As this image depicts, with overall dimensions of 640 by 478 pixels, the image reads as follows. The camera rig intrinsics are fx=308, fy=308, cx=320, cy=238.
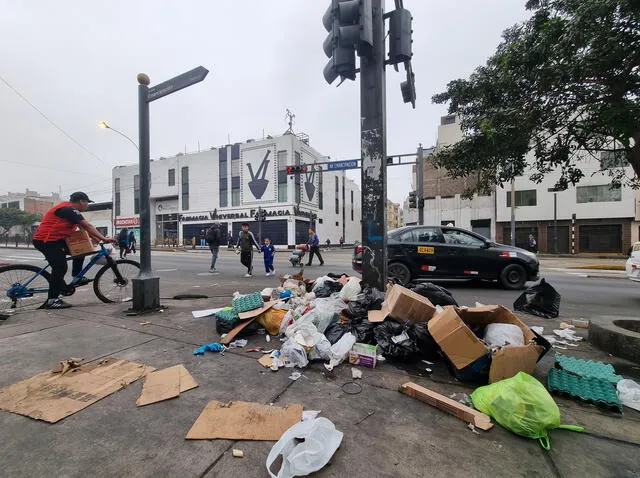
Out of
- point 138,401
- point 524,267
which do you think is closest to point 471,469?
point 138,401

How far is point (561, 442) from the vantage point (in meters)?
1.95

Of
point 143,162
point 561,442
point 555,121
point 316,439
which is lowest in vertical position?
point 561,442

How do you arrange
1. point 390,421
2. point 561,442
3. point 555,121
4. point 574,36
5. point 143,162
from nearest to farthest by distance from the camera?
point 561,442
point 390,421
point 574,36
point 143,162
point 555,121

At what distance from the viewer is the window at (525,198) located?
91.1 ft

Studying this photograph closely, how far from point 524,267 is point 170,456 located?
27.0 feet

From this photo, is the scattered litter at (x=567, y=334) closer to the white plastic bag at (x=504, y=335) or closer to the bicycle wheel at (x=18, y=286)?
the white plastic bag at (x=504, y=335)

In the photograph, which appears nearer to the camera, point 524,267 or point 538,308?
point 538,308

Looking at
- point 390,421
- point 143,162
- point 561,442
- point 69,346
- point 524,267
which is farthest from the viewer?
point 524,267

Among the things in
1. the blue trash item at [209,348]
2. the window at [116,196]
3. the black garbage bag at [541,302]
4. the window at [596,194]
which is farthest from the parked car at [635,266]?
the window at [116,196]

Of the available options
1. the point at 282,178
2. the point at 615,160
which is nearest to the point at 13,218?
the point at 282,178

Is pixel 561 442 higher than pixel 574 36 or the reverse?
the reverse

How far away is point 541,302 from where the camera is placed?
4.90 metres

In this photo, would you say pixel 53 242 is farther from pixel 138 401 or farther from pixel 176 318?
pixel 138 401

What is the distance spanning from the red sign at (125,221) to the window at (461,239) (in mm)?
44070
